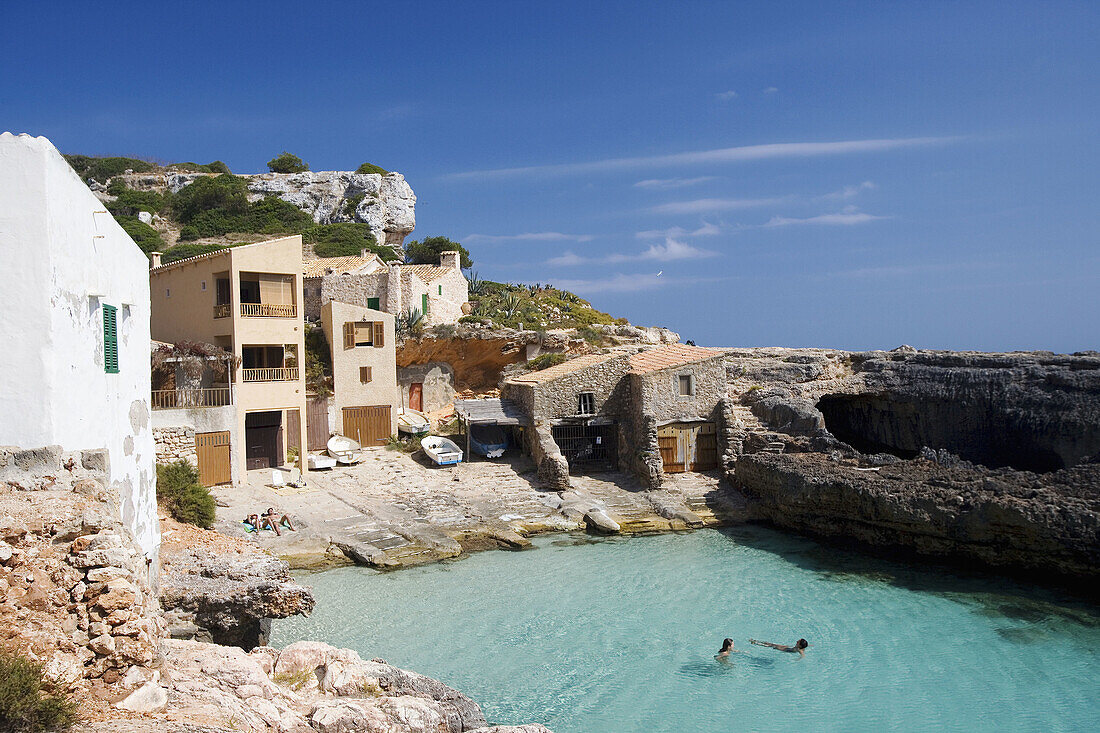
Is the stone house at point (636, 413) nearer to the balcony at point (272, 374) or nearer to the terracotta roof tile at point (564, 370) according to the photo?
the terracotta roof tile at point (564, 370)

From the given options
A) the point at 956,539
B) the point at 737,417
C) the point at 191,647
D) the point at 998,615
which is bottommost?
the point at 998,615

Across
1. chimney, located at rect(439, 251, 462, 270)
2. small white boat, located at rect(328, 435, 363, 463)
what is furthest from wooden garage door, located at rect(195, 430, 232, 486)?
chimney, located at rect(439, 251, 462, 270)

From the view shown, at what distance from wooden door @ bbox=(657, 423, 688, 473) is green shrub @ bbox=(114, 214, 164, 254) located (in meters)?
40.0

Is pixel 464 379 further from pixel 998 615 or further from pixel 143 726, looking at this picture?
pixel 143 726

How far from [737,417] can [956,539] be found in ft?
28.2

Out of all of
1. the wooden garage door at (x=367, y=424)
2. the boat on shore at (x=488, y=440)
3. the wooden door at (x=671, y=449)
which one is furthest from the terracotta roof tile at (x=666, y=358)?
the wooden garage door at (x=367, y=424)

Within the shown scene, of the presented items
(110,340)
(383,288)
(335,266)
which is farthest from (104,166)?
(110,340)

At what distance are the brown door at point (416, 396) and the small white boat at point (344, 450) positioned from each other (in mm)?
6060

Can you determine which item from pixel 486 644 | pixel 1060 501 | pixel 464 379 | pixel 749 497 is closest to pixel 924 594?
pixel 1060 501

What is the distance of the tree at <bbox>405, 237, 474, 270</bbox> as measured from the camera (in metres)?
56.2

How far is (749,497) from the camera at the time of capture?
23.8 metres

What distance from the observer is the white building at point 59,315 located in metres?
7.39

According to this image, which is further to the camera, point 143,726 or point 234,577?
point 234,577

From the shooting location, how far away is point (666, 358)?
27.2m
